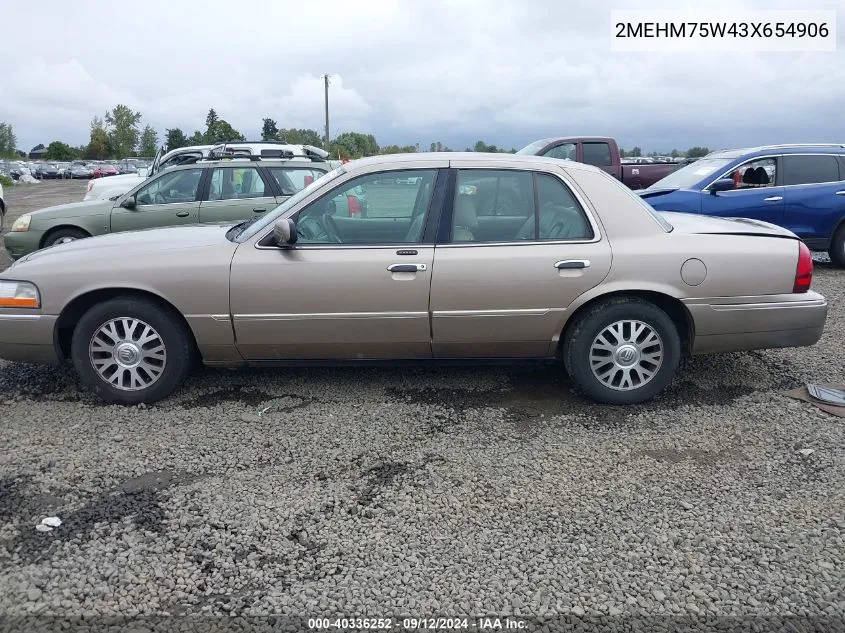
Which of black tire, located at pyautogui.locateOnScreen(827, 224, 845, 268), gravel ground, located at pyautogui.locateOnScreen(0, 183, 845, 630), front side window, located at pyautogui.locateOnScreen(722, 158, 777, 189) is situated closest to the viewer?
gravel ground, located at pyautogui.locateOnScreen(0, 183, 845, 630)

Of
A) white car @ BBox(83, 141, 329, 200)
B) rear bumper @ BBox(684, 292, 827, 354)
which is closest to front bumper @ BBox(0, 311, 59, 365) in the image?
rear bumper @ BBox(684, 292, 827, 354)

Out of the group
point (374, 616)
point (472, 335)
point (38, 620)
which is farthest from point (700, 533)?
point (38, 620)

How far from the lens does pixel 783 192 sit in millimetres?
9461

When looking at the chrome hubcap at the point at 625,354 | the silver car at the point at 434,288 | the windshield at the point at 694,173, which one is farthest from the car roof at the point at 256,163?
the chrome hubcap at the point at 625,354

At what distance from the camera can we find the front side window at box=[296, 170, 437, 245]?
4578 mm

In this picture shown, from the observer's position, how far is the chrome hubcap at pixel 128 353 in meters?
4.57

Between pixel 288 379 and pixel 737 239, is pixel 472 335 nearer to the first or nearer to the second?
pixel 288 379

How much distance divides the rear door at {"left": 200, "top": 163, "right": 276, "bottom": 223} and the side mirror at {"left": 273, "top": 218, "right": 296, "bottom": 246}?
16.5ft

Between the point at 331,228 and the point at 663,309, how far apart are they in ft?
7.20

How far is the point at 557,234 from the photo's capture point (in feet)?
15.0

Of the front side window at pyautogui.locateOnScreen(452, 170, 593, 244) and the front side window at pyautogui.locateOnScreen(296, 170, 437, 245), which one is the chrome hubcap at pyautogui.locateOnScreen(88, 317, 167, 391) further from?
the front side window at pyautogui.locateOnScreen(452, 170, 593, 244)

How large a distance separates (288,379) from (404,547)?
231cm

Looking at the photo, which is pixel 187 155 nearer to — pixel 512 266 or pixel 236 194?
pixel 236 194

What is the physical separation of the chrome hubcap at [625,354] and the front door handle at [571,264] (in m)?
0.43
